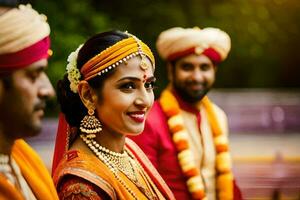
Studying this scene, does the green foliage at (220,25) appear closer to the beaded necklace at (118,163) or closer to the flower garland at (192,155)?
the flower garland at (192,155)

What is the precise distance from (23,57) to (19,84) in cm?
9

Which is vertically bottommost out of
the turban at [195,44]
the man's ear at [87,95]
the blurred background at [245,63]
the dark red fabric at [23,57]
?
the dark red fabric at [23,57]

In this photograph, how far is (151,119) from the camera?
15.5 feet

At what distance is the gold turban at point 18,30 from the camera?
2.54 meters

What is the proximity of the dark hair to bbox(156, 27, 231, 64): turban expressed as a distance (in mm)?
1487

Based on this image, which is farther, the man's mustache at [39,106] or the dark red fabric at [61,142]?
the dark red fabric at [61,142]

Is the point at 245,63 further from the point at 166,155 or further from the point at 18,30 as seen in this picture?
the point at 18,30

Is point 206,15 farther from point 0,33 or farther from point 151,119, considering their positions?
point 0,33

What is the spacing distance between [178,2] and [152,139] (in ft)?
25.1

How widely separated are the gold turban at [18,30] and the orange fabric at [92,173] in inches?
27.6

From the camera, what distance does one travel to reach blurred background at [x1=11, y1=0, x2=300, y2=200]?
9.45m

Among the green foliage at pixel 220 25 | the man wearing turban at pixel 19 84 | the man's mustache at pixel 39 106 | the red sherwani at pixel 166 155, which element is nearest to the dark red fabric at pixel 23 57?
the man wearing turban at pixel 19 84

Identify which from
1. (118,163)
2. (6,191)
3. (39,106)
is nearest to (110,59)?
(118,163)

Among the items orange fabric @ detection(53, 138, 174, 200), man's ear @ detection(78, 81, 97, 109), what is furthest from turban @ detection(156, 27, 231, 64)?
orange fabric @ detection(53, 138, 174, 200)
